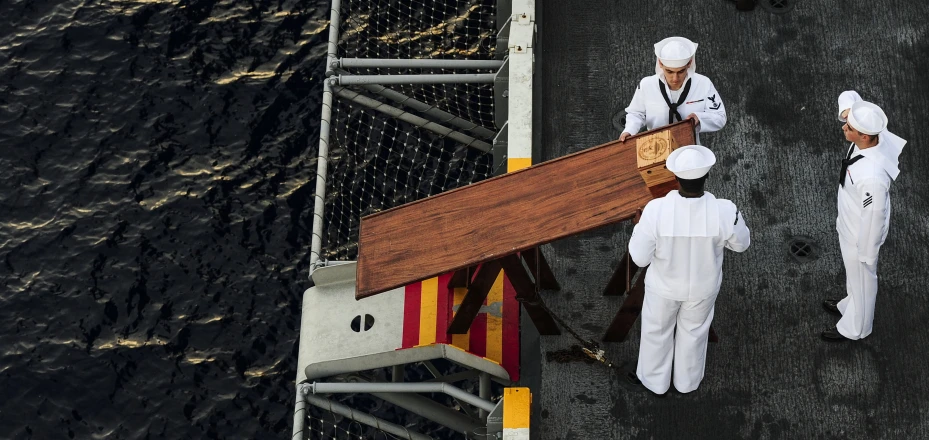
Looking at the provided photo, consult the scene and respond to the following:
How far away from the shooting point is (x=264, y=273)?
13.9 m

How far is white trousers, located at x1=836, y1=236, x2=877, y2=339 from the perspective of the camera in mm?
7898

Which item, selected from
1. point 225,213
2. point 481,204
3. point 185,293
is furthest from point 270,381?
point 481,204

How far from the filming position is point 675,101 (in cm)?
818

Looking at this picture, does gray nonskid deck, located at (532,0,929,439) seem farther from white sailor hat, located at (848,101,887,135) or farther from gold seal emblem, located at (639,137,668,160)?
white sailor hat, located at (848,101,887,135)

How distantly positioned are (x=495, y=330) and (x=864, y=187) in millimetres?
3315

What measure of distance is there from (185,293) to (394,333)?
4.53 metres

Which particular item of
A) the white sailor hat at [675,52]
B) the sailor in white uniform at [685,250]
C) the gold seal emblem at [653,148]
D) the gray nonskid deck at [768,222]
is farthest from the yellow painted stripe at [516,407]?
the white sailor hat at [675,52]

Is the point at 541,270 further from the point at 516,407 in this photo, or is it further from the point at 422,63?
the point at 422,63

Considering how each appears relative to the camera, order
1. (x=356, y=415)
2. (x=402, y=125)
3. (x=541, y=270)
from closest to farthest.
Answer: (x=541, y=270)
(x=356, y=415)
(x=402, y=125)

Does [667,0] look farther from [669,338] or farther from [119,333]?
[119,333]

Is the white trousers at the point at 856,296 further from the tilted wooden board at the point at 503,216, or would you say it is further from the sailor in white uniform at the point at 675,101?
the tilted wooden board at the point at 503,216

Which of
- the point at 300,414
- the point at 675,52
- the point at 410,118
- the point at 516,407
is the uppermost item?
the point at 410,118

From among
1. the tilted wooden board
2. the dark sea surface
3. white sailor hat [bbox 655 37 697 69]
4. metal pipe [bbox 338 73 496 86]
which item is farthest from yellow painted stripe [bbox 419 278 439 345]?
the dark sea surface

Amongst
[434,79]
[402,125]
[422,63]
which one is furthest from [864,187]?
[402,125]
